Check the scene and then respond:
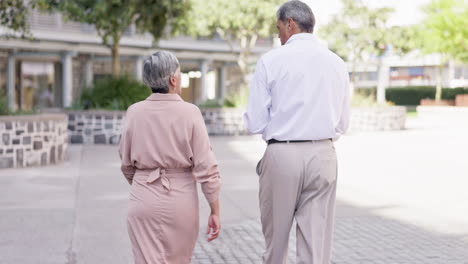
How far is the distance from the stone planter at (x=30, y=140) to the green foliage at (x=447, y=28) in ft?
83.7

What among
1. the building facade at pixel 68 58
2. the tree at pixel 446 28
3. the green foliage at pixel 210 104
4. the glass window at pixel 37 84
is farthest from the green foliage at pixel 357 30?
the green foliage at pixel 210 104

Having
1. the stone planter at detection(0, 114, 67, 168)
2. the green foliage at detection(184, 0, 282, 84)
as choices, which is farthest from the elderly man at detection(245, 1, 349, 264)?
the green foliage at detection(184, 0, 282, 84)

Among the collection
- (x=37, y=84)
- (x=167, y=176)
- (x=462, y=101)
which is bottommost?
(x=462, y=101)

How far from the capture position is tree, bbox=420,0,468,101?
3578cm

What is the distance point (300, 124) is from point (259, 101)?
0.26 meters

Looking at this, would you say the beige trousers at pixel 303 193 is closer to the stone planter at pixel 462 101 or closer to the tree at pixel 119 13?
the tree at pixel 119 13

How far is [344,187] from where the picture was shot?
437 inches

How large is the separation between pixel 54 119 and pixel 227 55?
32069 mm

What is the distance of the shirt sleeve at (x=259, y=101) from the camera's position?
4.21 metres

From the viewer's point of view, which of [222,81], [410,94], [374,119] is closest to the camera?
[374,119]

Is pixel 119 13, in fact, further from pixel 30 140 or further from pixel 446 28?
pixel 446 28

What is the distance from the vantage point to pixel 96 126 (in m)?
19.5


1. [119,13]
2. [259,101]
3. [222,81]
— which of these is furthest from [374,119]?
[222,81]

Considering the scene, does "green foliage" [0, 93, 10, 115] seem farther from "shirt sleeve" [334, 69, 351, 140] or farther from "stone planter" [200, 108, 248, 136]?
"shirt sleeve" [334, 69, 351, 140]
